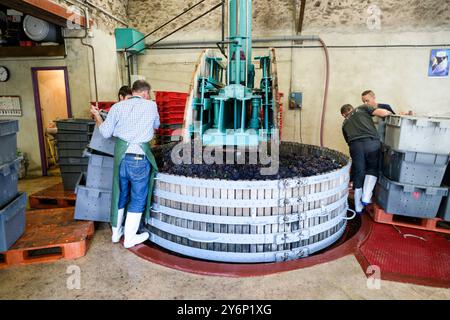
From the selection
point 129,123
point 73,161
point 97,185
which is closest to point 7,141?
point 97,185

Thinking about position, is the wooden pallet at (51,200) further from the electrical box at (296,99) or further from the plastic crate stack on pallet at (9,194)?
the electrical box at (296,99)

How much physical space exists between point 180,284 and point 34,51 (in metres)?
6.04

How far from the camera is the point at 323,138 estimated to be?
819 centimetres

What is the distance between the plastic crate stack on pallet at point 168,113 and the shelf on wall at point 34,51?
6.99 feet

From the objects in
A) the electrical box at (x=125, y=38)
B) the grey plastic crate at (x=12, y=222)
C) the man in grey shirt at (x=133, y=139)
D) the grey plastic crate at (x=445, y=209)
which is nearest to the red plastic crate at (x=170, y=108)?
the electrical box at (x=125, y=38)

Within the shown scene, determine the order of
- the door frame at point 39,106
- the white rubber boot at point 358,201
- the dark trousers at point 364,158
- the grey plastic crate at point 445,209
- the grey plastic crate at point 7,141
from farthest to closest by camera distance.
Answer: the door frame at point 39,106 < the white rubber boot at point 358,201 < the dark trousers at point 364,158 < the grey plastic crate at point 445,209 < the grey plastic crate at point 7,141

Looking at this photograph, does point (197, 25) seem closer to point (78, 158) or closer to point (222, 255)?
point (78, 158)

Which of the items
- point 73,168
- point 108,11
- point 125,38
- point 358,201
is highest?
point 108,11

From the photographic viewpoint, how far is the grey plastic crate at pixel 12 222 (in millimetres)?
2871

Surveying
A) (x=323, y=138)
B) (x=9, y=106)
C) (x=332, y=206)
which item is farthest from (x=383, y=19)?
(x=9, y=106)

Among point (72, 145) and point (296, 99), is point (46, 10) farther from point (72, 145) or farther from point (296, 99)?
point (296, 99)

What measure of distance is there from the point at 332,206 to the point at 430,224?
1536 mm

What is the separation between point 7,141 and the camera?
303 cm
